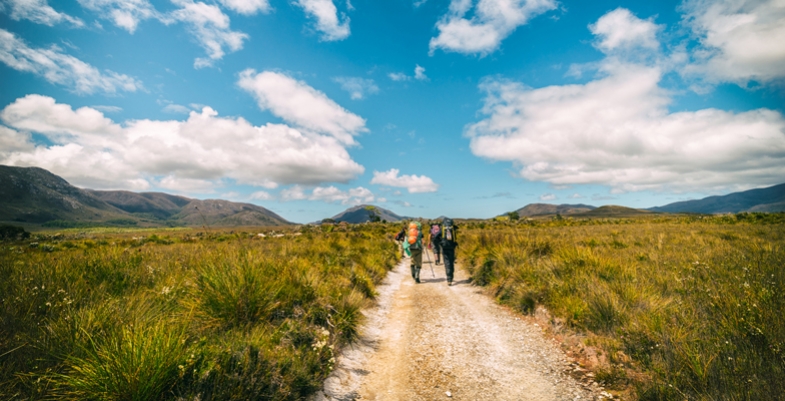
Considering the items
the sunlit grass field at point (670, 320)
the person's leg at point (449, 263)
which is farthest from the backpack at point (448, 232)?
the sunlit grass field at point (670, 320)

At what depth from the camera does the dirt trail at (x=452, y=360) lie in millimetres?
4285

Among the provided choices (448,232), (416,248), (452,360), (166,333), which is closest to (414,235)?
(416,248)

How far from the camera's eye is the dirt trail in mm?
4285

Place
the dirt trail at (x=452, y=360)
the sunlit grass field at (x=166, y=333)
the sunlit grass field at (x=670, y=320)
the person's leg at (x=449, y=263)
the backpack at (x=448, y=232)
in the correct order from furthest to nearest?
the backpack at (x=448, y=232) < the person's leg at (x=449, y=263) < the dirt trail at (x=452, y=360) < the sunlit grass field at (x=670, y=320) < the sunlit grass field at (x=166, y=333)

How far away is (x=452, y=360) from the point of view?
17.1ft

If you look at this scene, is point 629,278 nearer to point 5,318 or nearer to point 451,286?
point 451,286

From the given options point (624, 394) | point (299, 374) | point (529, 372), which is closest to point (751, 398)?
point (624, 394)

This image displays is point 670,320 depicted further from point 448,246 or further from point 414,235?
point 414,235

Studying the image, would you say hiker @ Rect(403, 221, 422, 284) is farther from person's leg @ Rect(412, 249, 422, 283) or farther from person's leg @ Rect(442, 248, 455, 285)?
person's leg @ Rect(442, 248, 455, 285)

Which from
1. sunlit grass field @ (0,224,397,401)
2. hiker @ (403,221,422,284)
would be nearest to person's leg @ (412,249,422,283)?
hiker @ (403,221,422,284)

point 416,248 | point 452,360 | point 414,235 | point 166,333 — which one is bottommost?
point 452,360

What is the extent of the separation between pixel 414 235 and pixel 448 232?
1335 millimetres

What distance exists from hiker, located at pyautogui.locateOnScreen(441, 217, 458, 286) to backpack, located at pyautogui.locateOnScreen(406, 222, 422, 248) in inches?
37.7

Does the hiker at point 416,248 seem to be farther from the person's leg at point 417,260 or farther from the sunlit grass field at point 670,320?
the sunlit grass field at point 670,320
